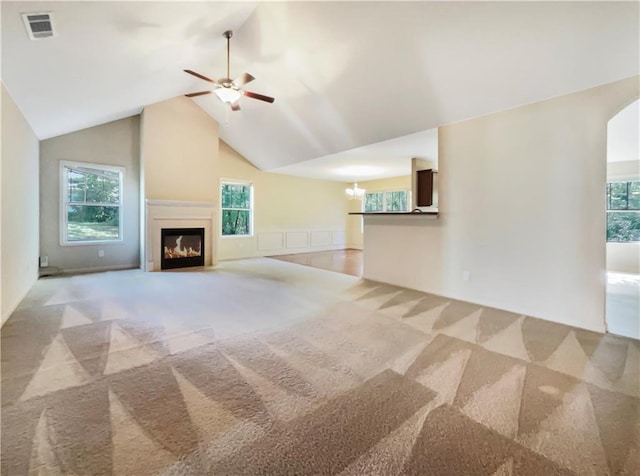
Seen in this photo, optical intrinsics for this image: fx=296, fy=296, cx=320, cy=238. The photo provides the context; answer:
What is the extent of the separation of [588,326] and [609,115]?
2.24 metres

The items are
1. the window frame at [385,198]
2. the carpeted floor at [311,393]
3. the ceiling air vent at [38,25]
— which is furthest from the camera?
the window frame at [385,198]

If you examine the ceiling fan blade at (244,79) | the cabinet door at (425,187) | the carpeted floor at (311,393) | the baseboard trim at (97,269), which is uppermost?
the ceiling fan blade at (244,79)

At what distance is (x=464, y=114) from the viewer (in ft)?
13.4

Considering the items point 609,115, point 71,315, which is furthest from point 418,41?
point 71,315

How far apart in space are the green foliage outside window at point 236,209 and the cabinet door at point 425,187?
4839mm

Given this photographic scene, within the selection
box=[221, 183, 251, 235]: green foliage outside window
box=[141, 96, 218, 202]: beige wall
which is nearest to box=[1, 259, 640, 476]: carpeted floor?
box=[141, 96, 218, 202]: beige wall

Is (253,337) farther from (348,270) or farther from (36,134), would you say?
(36,134)

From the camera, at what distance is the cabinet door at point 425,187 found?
6285 millimetres

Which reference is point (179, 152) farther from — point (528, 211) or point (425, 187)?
point (528, 211)

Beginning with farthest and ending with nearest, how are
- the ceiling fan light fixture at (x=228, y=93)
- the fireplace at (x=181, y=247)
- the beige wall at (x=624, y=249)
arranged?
1. the fireplace at (x=181, y=247)
2. the beige wall at (x=624, y=249)
3. the ceiling fan light fixture at (x=228, y=93)

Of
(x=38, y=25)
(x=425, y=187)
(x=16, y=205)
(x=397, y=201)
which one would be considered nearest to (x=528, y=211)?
(x=425, y=187)

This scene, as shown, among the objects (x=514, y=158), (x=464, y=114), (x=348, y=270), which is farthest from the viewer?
(x=348, y=270)

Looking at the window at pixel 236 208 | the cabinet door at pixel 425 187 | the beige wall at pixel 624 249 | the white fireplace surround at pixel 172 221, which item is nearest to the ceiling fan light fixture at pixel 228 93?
the white fireplace surround at pixel 172 221

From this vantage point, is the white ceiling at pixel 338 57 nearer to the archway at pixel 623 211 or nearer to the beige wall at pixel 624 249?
the archway at pixel 623 211
